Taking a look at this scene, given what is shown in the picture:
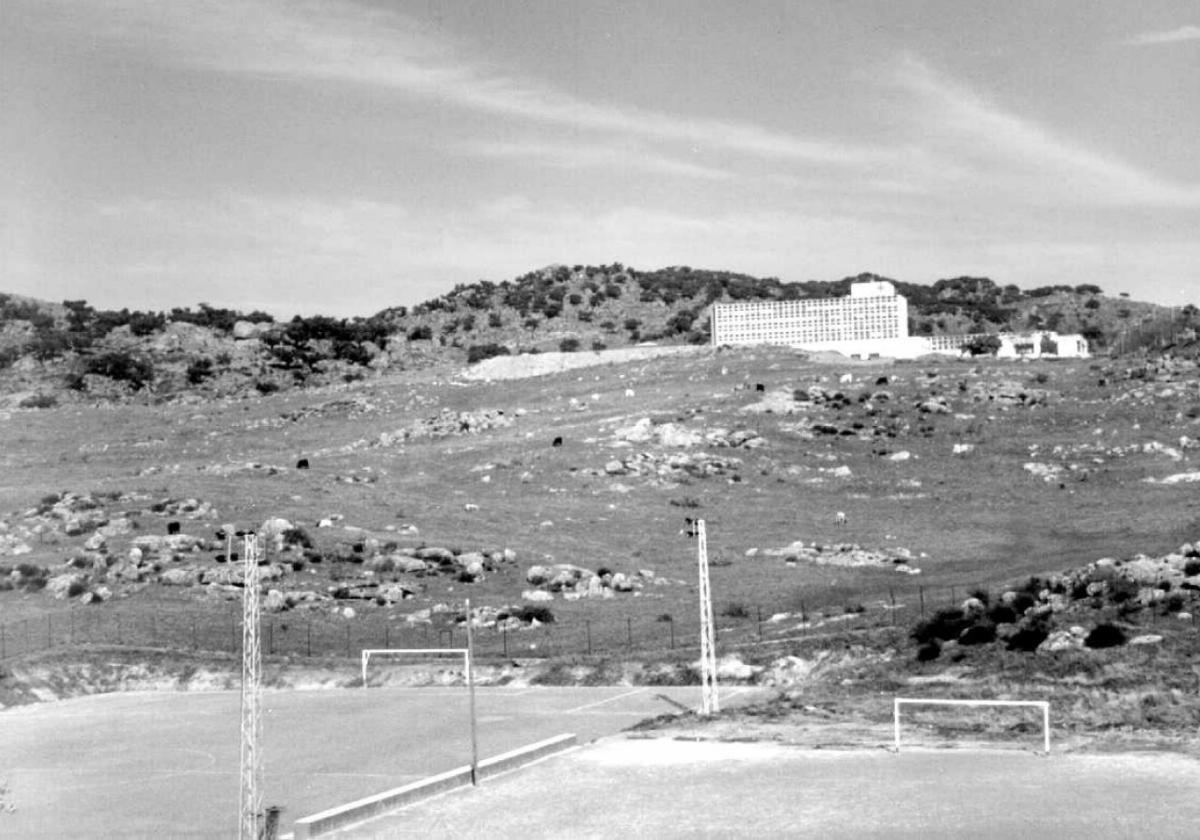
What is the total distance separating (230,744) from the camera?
41094 millimetres

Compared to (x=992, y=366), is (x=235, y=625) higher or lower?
lower

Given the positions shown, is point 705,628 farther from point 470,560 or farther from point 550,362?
point 550,362

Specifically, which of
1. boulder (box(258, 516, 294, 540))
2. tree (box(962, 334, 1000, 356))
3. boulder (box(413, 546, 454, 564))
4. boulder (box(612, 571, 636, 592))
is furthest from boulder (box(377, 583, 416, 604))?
→ tree (box(962, 334, 1000, 356))

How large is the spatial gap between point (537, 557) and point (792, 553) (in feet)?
40.6

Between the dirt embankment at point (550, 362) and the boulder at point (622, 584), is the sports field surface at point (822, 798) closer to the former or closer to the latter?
the boulder at point (622, 584)

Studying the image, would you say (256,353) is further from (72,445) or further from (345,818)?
(345,818)

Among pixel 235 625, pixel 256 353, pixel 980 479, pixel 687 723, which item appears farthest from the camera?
pixel 256 353

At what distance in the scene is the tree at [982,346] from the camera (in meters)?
185

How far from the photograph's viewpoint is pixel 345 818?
95.2 feet

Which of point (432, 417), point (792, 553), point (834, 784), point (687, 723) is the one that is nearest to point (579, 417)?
point (432, 417)

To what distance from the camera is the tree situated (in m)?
185

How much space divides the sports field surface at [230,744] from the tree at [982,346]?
464 ft

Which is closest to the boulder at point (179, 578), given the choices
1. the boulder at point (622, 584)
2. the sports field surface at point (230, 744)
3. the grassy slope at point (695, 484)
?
the grassy slope at point (695, 484)

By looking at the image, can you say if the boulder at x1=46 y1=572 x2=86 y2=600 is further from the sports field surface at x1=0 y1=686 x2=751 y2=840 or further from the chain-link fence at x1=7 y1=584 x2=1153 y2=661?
the sports field surface at x1=0 y1=686 x2=751 y2=840
